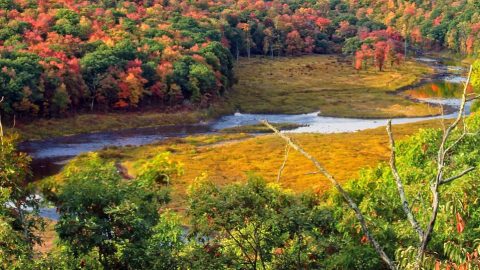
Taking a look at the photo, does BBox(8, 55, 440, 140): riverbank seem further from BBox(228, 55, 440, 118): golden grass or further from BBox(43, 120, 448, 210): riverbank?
BBox(43, 120, 448, 210): riverbank

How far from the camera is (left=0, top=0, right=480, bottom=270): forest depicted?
19.7 metres

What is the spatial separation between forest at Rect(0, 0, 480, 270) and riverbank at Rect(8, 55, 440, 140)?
464 millimetres

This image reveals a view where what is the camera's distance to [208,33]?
150 meters

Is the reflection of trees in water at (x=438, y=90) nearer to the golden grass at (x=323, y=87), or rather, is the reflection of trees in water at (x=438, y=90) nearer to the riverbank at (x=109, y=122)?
the golden grass at (x=323, y=87)

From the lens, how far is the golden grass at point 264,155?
69500 millimetres

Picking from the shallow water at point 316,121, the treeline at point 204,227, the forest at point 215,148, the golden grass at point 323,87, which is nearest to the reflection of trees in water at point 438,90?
the forest at point 215,148

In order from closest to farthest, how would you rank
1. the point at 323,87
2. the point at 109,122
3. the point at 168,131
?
the point at 168,131, the point at 109,122, the point at 323,87

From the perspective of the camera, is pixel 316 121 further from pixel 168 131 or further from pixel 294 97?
pixel 168 131

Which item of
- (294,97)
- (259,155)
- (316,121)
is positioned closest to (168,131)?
(259,155)

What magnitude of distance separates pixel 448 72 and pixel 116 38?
9784 centimetres

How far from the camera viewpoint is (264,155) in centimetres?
8112

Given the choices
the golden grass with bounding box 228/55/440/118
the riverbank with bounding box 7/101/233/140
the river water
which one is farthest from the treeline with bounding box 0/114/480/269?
the golden grass with bounding box 228/55/440/118

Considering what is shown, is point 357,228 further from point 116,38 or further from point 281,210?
point 116,38

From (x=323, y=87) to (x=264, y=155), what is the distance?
69.1m
